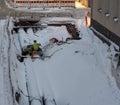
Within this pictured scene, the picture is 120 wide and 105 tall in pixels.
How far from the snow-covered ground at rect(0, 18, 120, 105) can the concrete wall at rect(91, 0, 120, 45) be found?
38.0 inches

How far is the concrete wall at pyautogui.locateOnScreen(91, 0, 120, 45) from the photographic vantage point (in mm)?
19938

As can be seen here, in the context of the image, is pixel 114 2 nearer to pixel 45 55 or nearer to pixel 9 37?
pixel 45 55

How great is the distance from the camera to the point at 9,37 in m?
23.1

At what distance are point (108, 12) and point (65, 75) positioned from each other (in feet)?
19.1

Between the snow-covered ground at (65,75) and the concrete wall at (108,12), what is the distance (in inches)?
38.0

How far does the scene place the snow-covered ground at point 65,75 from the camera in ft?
49.3

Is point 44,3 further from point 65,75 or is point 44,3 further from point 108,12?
point 65,75

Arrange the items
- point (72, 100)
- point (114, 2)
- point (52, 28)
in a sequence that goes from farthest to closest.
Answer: point (52, 28), point (114, 2), point (72, 100)

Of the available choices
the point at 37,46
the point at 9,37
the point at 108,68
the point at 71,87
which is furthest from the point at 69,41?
the point at 71,87

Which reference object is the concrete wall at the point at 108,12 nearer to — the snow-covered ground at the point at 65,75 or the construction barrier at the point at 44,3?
the snow-covered ground at the point at 65,75

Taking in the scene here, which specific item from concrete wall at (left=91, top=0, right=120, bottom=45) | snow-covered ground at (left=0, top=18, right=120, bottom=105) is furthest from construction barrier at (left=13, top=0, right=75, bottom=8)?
snow-covered ground at (left=0, top=18, right=120, bottom=105)

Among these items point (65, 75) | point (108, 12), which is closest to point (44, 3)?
point (108, 12)

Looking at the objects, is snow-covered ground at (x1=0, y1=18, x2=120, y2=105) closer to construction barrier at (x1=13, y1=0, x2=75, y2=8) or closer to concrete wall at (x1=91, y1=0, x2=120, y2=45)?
concrete wall at (x1=91, y1=0, x2=120, y2=45)

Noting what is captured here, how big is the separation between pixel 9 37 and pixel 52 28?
460 centimetres
